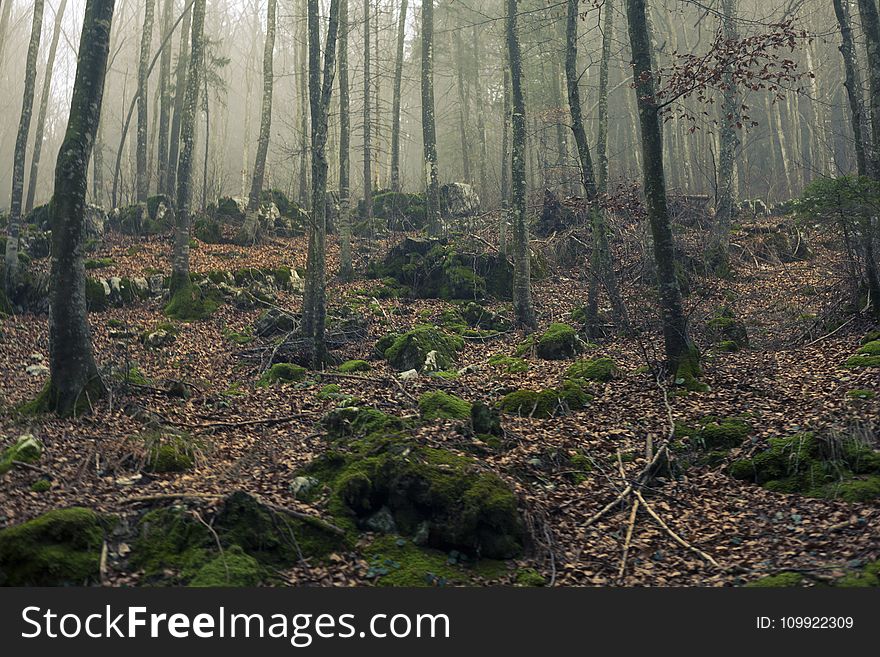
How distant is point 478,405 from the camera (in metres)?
7.86

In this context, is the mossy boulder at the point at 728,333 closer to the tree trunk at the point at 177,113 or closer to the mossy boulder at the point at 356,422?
the mossy boulder at the point at 356,422

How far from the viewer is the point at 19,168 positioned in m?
16.0

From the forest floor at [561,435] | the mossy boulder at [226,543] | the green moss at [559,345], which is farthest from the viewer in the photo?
the green moss at [559,345]

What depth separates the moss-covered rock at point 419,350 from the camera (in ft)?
39.4

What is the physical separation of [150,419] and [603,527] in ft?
19.1

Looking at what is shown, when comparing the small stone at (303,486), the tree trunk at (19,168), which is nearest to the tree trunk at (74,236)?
the small stone at (303,486)

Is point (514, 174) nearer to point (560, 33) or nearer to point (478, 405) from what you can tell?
point (478, 405)

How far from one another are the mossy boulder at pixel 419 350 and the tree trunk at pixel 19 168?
8.70 m

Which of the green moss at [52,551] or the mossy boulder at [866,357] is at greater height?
the mossy boulder at [866,357]

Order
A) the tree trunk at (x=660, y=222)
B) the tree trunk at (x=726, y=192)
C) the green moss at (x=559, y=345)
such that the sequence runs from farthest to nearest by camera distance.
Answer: the tree trunk at (x=726, y=192) < the green moss at (x=559, y=345) < the tree trunk at (x=660, y=222)

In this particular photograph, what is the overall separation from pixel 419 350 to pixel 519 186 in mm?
4683

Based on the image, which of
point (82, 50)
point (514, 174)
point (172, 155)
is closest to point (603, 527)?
point (82, 50)

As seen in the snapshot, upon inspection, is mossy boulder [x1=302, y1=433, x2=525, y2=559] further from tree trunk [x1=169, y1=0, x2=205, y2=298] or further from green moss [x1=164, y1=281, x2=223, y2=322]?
tree trunk [x1=169, y1=0, x2=205, y2=298]

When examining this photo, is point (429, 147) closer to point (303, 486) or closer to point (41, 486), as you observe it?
point (303, 486)
